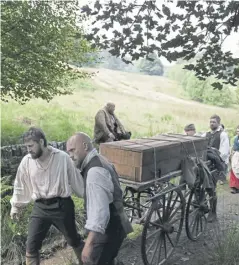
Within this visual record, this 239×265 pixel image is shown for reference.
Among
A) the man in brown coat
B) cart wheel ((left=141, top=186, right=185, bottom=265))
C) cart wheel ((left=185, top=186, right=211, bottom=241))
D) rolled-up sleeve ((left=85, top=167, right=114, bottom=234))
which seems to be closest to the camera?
rolled-up sleeve ((left=85, top=167, right=114, bottom=234))

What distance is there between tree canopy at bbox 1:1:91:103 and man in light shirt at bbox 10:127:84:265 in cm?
603

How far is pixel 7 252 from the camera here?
5.55 meters

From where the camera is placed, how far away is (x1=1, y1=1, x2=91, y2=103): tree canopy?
10164 millimetres

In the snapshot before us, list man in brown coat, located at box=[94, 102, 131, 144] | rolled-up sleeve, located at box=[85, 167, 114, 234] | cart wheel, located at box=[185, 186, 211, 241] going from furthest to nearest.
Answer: man in brown coat, located at box=[94, 102, 131, 144] → cart wheel, located at box=[185, 186, 211, 241] → rolled-up sleeve, located at box=[85, 167, 114, 234]

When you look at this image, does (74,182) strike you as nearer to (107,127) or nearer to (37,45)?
(107,127)

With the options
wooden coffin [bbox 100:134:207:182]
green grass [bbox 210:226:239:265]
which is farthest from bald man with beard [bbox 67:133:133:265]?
green grass [bbox 210:226:239:265]

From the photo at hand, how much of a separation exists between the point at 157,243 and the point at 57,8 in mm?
8342

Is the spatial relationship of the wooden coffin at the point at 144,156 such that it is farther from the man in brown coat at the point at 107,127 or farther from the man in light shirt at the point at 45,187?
the man in brown coat at the point at 107,127

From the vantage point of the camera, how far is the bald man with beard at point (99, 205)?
3154 millimetres

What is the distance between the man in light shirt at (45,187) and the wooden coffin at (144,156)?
56cm

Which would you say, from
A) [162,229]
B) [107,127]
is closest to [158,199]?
[162,229]

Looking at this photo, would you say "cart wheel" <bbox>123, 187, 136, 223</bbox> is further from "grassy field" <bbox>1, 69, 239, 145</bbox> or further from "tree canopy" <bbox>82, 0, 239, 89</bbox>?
"grassy field" <bbox>1, 69, 239, 145</bbox>

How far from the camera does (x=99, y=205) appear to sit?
3148mm

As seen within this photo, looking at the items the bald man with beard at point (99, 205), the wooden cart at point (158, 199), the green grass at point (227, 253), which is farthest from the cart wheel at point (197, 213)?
the bald man with beard at point (99, 205)
